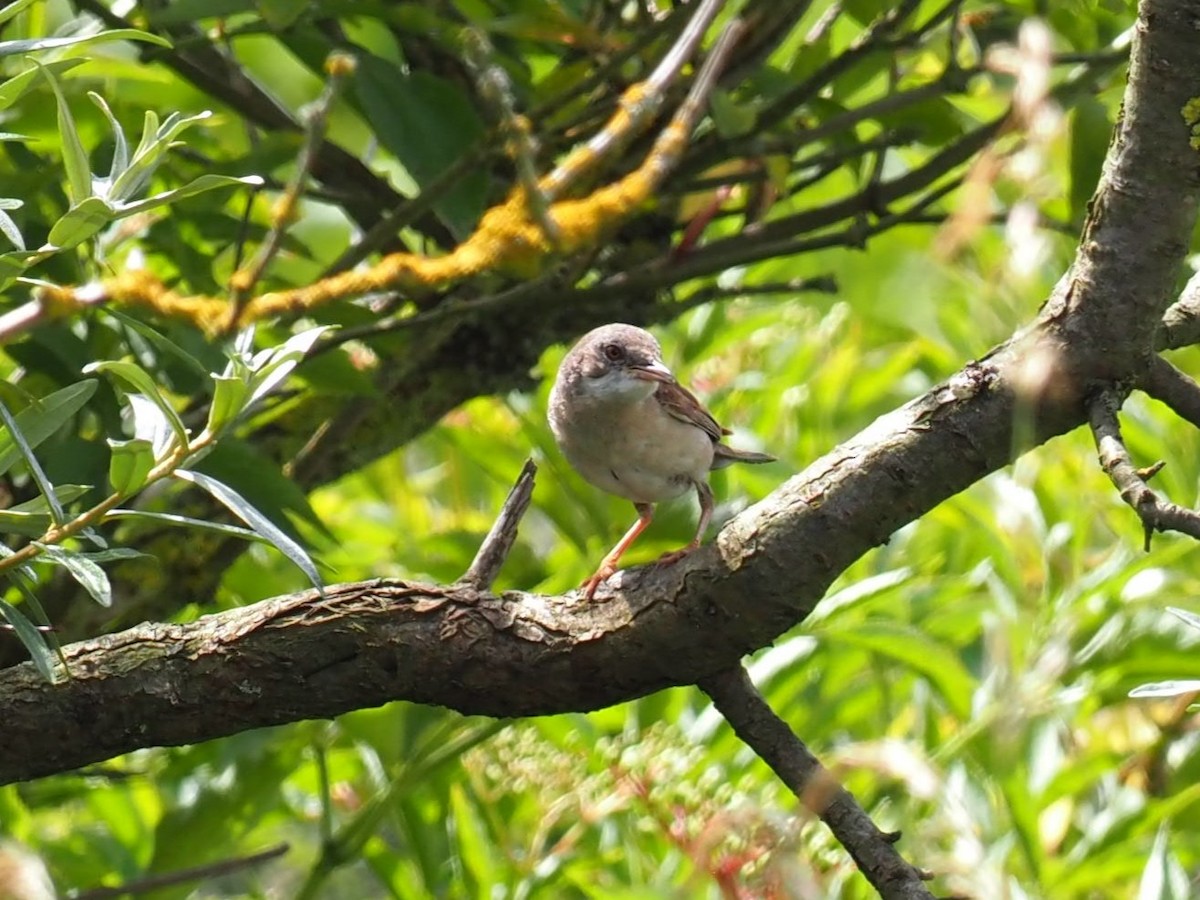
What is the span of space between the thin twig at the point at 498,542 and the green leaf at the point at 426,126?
0.51 m

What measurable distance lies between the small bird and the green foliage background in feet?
0.45

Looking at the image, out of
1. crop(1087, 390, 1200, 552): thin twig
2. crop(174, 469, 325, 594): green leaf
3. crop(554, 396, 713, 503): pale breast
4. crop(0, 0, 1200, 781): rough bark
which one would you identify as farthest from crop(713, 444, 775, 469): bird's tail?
crop(174, 469, 325, 594): green leaf

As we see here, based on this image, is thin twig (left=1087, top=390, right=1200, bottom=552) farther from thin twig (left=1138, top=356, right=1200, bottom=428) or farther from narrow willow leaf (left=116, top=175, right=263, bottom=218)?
narrow willow leaf (left=116, top=175, right=263, bottom=218)

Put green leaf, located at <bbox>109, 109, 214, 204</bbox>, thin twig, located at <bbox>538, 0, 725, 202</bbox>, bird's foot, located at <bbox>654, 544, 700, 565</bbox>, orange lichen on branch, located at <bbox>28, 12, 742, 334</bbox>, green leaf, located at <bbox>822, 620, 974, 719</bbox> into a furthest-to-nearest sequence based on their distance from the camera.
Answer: green leaf, located at <bbox>822, 620, 974, 719</bbox> < bird's foot, located at <bbox>654, 544, 700, 565</bbox> < green leaf, located at <bbox>109, 109, 214, 204</bbox> < orange lichen on branch, located at <bbox>28, 12, 742, 334</bbox> < thin twig, located at <bbox>538, 0, 725, 202</bbox>

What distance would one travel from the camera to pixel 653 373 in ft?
13.0

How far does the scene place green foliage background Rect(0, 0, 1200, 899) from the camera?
9.92 feet

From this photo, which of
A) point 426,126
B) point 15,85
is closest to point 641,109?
point 15,85

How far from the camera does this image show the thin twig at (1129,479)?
1960 millimetres

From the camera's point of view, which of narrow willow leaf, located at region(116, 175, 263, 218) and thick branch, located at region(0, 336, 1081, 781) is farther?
thick branch, located at region(0, 336, 1081, 781)

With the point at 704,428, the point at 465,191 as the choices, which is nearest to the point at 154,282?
the point at 465,191

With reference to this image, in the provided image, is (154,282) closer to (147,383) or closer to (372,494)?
(147,383)

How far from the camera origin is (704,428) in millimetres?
3992

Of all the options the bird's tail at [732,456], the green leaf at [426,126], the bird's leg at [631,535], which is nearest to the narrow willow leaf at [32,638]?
the green leaf at [426,126]

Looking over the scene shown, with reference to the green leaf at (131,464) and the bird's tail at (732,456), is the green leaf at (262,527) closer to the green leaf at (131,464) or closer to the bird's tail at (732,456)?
the green leaf at (131,464)
